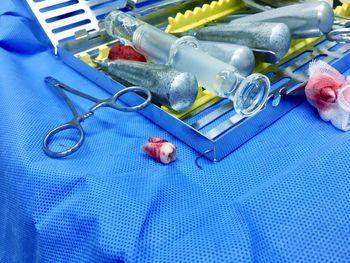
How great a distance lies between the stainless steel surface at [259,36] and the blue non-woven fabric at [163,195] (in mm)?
100

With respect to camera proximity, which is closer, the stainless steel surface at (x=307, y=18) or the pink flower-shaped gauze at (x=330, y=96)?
the pink flower-shaped gauze at (x=330, y=96)

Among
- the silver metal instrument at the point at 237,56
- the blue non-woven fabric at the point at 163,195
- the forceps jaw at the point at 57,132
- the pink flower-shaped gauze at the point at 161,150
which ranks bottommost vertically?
the blue non-woven fabric at the point at 163,195

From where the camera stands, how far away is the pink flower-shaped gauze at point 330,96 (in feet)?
1.61

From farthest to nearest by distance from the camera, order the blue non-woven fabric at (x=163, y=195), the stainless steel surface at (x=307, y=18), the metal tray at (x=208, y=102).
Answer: the stainless steel surface at (x=307, y=18), the metal tray at (x=208, y=102), the blue non-woven fabric at (x=163, y=195)

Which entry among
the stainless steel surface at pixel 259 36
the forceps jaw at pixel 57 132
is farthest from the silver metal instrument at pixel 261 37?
the forceps jaw at pixel 57 132

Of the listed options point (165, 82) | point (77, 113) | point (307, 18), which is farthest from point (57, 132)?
point (307, 18)

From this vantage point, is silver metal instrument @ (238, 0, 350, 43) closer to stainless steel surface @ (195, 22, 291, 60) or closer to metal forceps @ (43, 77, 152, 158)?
stainless steel surface @ (195, 22, 291, 60)

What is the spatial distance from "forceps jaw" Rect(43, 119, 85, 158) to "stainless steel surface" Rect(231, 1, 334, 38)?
1.20 feet

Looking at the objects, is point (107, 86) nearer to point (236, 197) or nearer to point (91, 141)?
point (91, 141)

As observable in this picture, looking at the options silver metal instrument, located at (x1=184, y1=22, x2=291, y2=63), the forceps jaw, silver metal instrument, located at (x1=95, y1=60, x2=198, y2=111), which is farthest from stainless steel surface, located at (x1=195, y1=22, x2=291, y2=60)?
the forceps jaw

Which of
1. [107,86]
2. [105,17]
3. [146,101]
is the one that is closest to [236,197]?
[146,101]

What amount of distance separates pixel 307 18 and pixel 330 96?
165 mm

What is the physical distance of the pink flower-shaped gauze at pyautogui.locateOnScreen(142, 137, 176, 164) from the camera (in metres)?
0.47

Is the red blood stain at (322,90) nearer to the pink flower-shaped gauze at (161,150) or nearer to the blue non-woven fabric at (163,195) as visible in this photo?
the blue non-woven fabric at (163,195)
